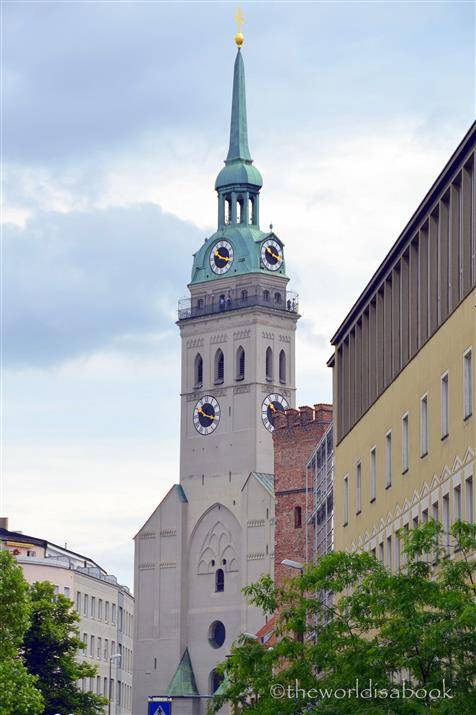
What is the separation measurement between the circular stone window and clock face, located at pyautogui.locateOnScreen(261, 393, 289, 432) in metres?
16.0

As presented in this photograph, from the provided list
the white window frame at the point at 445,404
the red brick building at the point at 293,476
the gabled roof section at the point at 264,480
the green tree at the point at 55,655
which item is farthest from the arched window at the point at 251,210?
the white window frame at the point at 445,404

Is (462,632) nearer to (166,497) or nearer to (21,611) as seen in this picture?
(21,611)

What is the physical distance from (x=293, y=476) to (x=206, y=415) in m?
55.4

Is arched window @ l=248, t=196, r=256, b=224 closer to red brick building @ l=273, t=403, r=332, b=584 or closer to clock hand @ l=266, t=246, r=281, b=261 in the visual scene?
clock hand @ l=266, t=246, r=281, b=261

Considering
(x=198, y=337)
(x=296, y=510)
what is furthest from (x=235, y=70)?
(x=296, y=510)

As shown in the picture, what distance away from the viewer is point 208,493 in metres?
176

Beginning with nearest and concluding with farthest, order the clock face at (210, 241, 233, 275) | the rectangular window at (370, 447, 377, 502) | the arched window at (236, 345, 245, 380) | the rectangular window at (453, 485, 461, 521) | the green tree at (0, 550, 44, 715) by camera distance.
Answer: the rectangular window at (453, 485, 461, 521) → the rectangular window at (370, 447, 377, 502) → the green tree at (0, 550, 44, 715) → the arched window at (236, 345, 245, 380) → the clock face at (210, 241, 233, 275)

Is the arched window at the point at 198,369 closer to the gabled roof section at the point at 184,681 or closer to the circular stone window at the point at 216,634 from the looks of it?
the circular stone window at the point at 216,634

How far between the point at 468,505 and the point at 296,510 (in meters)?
71.5

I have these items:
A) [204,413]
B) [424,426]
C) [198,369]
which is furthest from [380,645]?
[198,369]

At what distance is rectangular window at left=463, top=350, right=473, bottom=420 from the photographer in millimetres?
51938

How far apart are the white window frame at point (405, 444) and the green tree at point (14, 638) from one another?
891 inches

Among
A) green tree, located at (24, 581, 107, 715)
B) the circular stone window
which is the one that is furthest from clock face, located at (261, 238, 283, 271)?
green tree, located at (24, 581, 107, 715)

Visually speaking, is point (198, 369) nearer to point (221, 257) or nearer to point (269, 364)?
point (269, 364)
